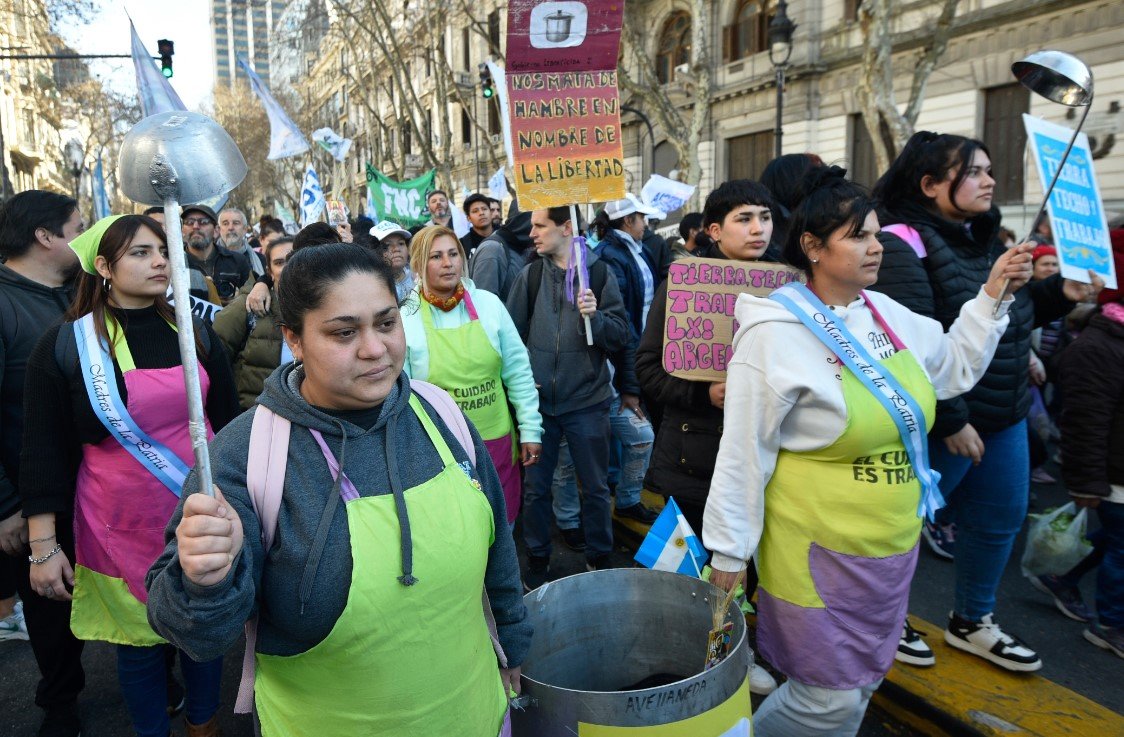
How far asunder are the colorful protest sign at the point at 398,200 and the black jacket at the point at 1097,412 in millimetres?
10579

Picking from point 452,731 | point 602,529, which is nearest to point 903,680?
point 602,529

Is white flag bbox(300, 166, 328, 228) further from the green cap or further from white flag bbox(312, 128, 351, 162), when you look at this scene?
the green cap

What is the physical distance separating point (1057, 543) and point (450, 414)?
3.30 meters

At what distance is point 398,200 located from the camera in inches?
511

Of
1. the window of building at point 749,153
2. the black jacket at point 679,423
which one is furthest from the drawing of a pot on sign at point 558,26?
the window of building at point 749,153

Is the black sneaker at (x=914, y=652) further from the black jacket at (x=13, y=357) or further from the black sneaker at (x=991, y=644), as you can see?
the black jacket at (x=13, y=357)

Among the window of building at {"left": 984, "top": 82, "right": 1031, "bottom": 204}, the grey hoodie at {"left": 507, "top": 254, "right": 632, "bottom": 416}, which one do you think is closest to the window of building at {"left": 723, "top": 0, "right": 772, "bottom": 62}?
the window of building at {"left": 984, "top": 82, "right": 1031, "bottom": 204}

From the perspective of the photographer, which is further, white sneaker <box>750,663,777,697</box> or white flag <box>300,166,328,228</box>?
white flag <box>300,166,328,228</box>

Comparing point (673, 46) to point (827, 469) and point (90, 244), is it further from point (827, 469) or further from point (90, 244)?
point (827, 469)

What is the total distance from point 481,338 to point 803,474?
1.74 metres

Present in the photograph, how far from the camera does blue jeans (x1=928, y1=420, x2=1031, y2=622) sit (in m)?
3.08

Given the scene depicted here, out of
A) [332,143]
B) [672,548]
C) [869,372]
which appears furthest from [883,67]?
[672,548]

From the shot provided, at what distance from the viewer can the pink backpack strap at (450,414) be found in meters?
1.88

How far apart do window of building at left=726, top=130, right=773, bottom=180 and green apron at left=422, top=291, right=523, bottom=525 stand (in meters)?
21.1
